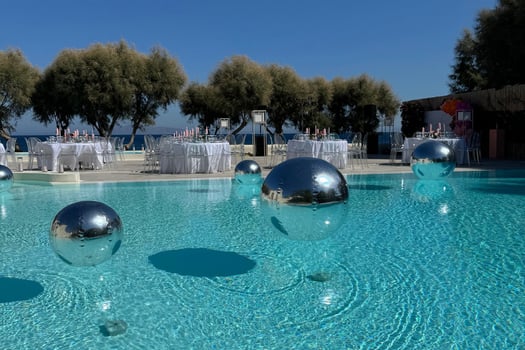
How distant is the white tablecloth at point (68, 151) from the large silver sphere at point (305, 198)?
1153 centimetres

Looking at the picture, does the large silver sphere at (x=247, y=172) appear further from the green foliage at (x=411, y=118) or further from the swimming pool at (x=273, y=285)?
the green foliage at (x=411, y=118)

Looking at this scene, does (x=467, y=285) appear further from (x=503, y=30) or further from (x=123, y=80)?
(x=123, y=80)

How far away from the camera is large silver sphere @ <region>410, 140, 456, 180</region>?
9.95 meters

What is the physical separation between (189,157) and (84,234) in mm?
9808

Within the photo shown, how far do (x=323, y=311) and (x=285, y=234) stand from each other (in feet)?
2.72

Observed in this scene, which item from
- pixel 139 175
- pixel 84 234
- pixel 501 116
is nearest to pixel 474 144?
pixel 501 116

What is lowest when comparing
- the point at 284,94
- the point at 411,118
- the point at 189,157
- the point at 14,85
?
the point at 189,157

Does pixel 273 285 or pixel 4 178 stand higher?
pixel 4 178

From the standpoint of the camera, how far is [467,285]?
13.1 feet

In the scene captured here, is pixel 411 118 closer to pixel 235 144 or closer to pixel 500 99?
pixel 500 99

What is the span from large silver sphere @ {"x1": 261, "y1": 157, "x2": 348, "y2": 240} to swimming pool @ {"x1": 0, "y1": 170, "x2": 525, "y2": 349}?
0.53 metres

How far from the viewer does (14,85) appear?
24094mm

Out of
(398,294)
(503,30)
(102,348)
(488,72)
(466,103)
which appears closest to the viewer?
(102,348)

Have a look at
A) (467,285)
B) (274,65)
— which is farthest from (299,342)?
(274,65)
